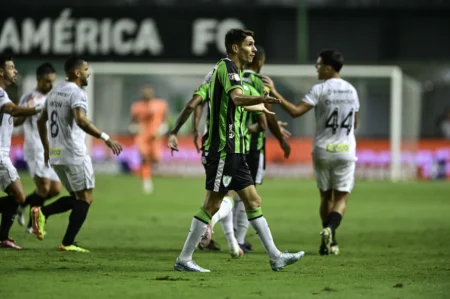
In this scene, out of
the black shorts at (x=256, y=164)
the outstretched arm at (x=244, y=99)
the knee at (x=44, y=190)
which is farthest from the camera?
the knee at (x=44, y=190)

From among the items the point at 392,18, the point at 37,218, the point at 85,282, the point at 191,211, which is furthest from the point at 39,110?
the point at 392,18

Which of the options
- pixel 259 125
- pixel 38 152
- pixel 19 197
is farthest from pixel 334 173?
pixel 38 152

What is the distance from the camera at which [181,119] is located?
435 inches

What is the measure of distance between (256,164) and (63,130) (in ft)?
7.92

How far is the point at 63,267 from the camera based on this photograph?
1047 centimetres

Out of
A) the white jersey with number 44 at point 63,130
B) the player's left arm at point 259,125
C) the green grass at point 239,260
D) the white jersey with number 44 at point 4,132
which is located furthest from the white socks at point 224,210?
the white jersey with number 44 at point 4,132

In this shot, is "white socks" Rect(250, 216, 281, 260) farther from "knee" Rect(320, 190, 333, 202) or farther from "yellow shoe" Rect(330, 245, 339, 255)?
"knee" Rect(320, 190, 333, 202)

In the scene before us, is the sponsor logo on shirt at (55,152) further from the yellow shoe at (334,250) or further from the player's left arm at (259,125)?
the yellow shoe at (334,250)

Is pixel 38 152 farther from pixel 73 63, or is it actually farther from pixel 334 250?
pixel 334 250

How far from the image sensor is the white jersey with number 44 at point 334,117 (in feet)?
41.9

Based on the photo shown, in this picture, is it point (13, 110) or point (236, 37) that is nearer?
point (236, 37)

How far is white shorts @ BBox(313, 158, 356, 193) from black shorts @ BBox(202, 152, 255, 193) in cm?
303

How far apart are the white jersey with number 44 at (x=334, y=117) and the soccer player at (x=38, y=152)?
13.0 feet

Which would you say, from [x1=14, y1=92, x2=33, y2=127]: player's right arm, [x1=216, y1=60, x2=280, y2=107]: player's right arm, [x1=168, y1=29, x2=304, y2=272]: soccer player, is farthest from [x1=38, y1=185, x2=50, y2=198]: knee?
[x1=216, y1=60, x2=280, y2=107]: player's right arm
